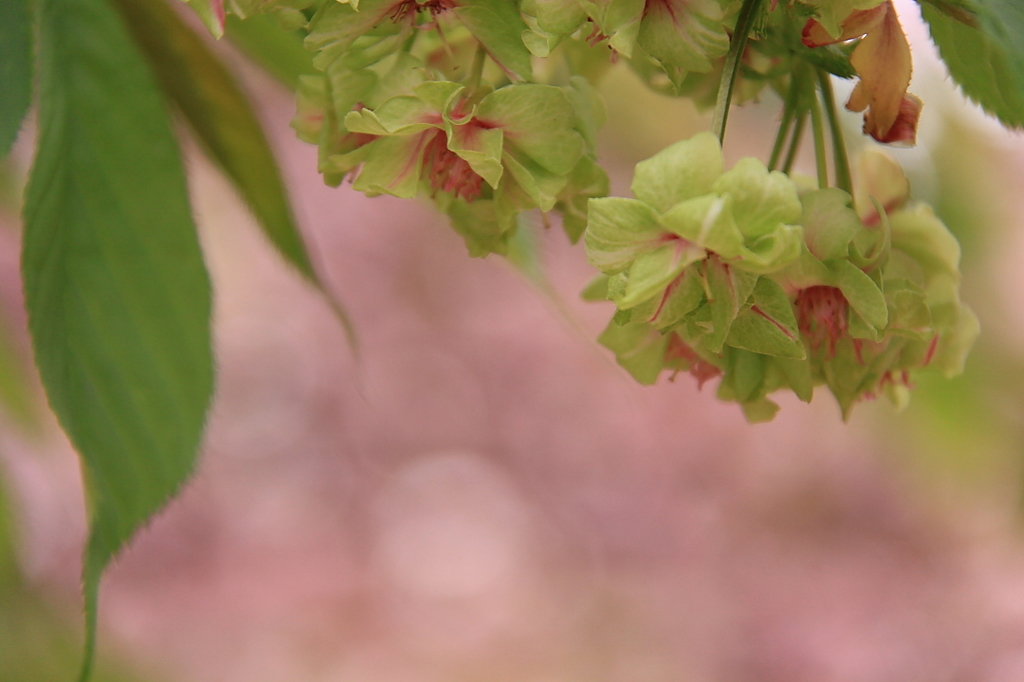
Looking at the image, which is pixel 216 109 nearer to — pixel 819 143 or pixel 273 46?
pixel 273 46

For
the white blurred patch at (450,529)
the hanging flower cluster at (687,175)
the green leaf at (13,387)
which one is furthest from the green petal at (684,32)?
the white blurred patch at (450,529)

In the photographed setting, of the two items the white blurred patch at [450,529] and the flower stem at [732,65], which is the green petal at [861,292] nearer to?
the flower stem at [732,65]

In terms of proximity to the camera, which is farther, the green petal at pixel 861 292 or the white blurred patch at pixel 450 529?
the white blurred patch at pixel 450 529

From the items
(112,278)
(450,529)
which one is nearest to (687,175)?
(112,278)

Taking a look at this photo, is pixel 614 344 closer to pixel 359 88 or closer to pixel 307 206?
pixel 359 88

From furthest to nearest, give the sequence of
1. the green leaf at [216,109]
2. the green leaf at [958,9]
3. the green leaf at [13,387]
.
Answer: the green leaf at [13,387] < the green leaf at [216,109] < the green leaf at [958,9]
